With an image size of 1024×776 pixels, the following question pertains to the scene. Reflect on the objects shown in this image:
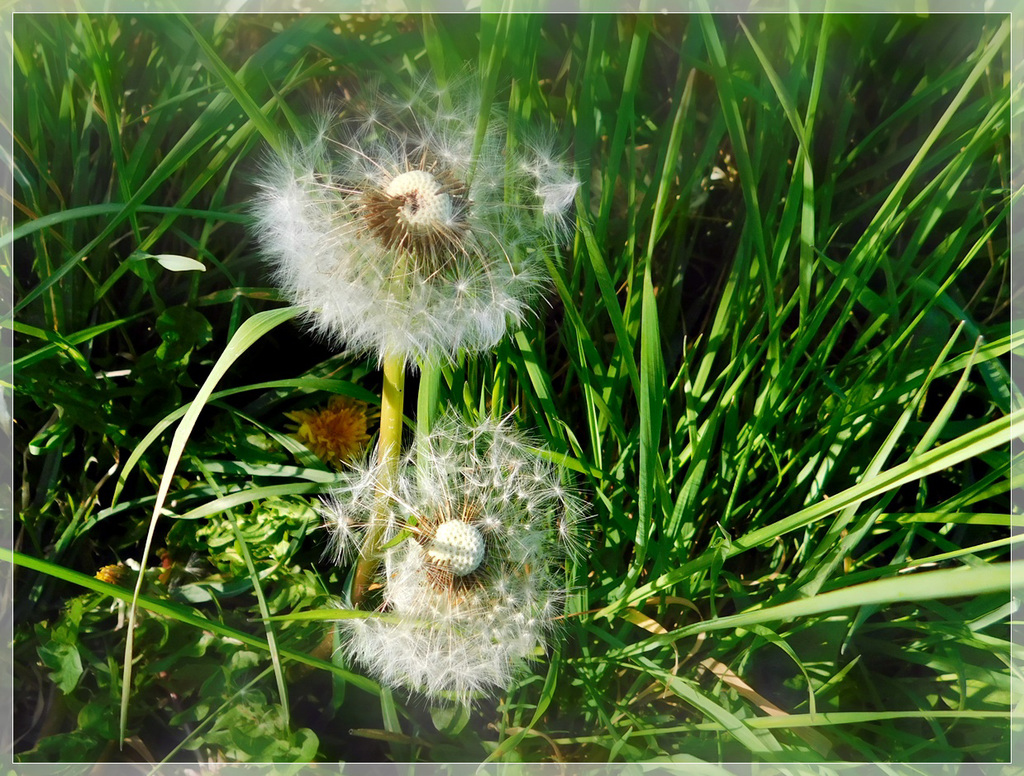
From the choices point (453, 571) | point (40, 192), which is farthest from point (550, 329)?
point (40, 192)

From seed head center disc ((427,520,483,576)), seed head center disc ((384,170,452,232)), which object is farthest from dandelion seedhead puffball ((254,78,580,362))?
seed head center disc ((427,520,483,576))

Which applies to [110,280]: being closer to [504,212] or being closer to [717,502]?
[504,212]

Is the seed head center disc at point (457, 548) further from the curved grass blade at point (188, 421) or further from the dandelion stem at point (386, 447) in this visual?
the curved grass blade at point (188, 421)

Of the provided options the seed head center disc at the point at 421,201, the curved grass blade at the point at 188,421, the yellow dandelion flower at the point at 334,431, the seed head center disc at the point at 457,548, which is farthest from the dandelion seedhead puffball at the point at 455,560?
the seed head center disc at the point at 421,201

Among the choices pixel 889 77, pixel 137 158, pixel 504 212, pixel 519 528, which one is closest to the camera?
pixel 504 212

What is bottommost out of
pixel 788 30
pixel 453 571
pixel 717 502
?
pixel 453 571
